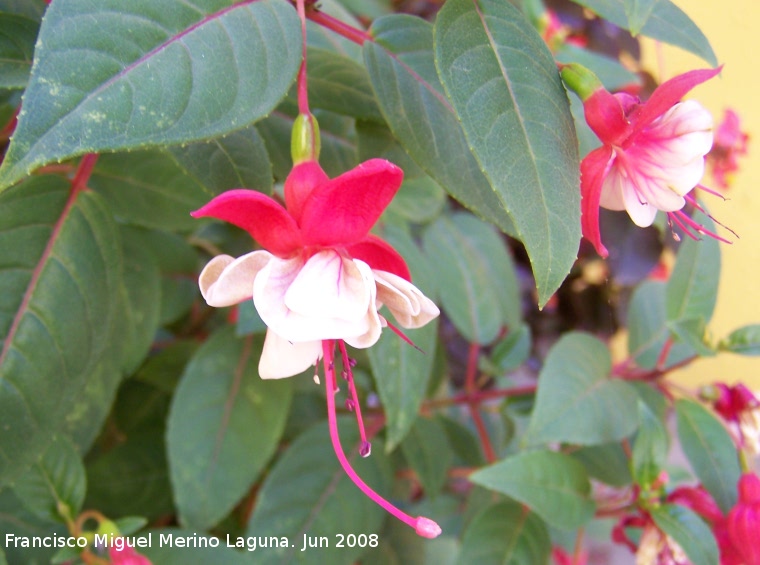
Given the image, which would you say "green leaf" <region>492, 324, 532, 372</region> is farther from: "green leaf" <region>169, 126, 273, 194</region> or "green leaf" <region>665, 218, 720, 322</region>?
"green leaf" <region>169, 126, 273, 194</region>

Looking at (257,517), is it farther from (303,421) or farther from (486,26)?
(486,26)

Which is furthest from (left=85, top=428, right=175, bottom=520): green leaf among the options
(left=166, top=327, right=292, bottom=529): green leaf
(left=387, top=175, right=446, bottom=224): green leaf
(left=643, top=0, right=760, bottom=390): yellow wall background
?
(left=643, top=0, right=760, bottom=390): yellow wall background

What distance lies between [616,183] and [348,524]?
0.45 m

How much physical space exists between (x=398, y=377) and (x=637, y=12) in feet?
1.13

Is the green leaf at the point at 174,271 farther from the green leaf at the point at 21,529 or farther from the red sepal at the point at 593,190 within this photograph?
the red sepal at the point at 593,190

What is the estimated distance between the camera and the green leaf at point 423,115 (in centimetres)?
37

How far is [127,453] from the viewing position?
2.21 ft

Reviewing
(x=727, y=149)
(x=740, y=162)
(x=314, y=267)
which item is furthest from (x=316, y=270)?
(x=740, y=162)

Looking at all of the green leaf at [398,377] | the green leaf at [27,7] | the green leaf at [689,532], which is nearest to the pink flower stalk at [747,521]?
the green leaf at [689,532]

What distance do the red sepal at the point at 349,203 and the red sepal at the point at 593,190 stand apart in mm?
108

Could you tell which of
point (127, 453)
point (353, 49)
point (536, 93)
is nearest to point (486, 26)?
point (536, 93)

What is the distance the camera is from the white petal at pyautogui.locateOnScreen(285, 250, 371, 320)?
0.89ft

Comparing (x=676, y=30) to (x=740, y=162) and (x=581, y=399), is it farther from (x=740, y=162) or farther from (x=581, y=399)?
(x=740, y=162)

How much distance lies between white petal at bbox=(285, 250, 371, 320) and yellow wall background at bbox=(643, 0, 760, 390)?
71 cm
